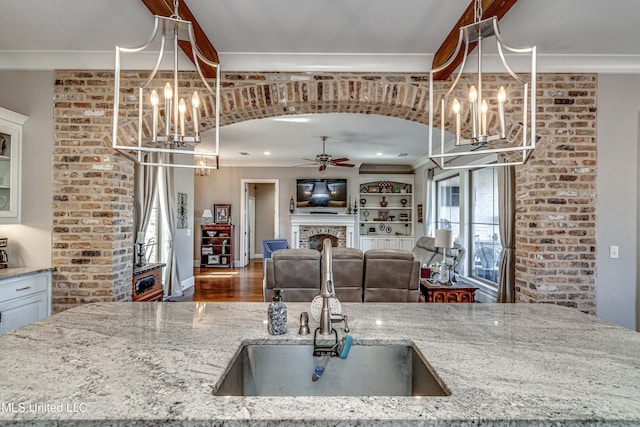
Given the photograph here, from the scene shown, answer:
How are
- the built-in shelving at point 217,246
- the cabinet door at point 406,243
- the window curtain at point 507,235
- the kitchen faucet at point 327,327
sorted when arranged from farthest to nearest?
the cabinet door at point 406,243
the built-in shelving at point 217,246
the window curtain at point 507,235
the kitchen faucet at point 327,327

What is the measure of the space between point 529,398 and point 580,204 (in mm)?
2734

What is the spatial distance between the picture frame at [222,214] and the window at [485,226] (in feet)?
18.7

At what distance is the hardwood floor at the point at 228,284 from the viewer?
571cm

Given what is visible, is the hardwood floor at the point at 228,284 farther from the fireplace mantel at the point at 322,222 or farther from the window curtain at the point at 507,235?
the window curtain at the point at 507,235

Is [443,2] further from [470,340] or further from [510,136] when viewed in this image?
[470,340]

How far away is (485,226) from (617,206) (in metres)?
2.34

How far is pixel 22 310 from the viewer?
2.81 metres

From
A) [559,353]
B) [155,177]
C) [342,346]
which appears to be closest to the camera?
[559,353]

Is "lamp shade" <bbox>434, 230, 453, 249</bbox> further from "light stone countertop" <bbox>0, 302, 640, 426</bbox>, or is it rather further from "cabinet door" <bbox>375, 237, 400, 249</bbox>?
"cabinet door" <bbox>375, 237, 400, 249</bbox>

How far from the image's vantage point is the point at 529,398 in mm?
965

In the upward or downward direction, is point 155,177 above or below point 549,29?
below

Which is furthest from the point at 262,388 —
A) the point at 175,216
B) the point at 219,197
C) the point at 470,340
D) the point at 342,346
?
the point at 219,197

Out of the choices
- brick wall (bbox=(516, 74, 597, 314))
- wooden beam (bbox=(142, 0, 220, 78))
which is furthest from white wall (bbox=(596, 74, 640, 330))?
wooden beam (bbox=(142, 0, 220, 78))
